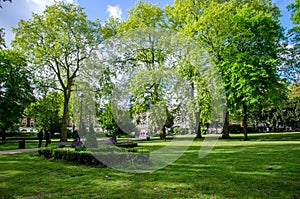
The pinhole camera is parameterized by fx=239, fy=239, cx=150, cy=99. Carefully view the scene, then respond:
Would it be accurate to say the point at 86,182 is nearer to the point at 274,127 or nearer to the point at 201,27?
the point at 201,27

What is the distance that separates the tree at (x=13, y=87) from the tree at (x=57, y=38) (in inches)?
47.9

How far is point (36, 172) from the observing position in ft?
27.7

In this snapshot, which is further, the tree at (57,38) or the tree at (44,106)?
the tree at (44,106)

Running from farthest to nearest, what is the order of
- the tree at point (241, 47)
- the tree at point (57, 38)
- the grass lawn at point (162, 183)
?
the tree at point (57, 38) < the tree at point (241, 47) < the grass lawn at point (162, 183)

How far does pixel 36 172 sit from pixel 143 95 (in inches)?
404

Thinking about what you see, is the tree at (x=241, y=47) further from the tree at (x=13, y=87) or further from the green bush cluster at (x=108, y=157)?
the tree at (x=13, y=87)

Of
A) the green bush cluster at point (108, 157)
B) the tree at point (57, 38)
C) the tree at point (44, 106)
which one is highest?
the tree at point (57, 38)

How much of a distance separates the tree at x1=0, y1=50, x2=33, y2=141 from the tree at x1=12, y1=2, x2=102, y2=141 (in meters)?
1.22

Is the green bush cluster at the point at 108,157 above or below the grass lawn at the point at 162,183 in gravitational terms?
above

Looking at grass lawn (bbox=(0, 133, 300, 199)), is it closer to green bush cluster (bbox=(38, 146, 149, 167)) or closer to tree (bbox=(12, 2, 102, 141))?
green bush cluster (bbox=(38, 146, 149, 167))

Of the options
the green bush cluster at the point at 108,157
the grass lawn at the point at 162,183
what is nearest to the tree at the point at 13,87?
the green bush cluster at the point at 108,157

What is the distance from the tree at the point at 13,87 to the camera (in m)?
25.2

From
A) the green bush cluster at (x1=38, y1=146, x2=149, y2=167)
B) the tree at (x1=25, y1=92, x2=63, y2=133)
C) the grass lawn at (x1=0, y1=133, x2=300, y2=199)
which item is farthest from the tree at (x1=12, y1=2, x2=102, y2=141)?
the grass lawn at (x1=0, y1=133, x2=300, y2=199)

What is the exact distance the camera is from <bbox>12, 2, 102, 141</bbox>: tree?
24703mm
